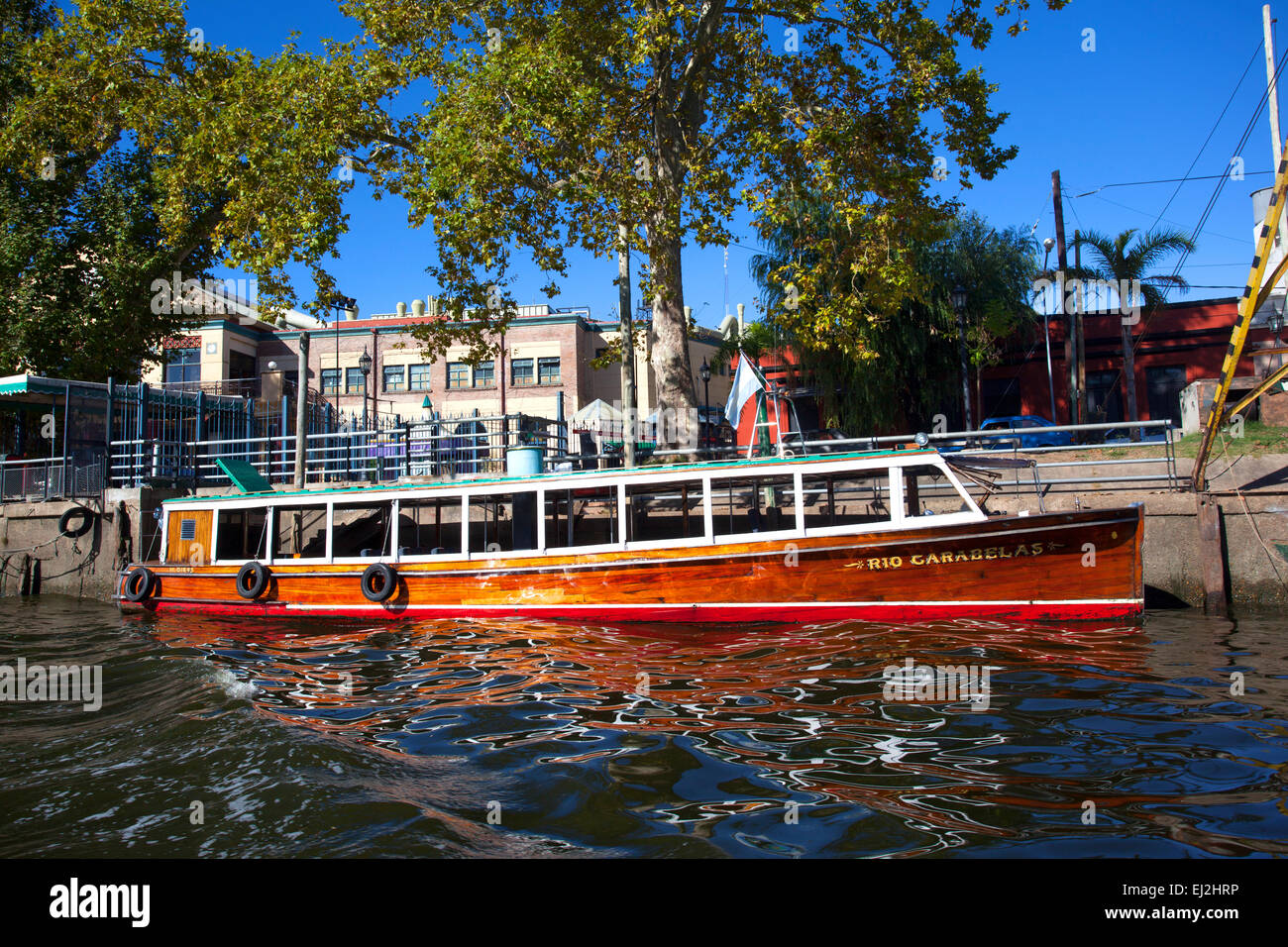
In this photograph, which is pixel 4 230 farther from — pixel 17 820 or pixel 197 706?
pixel 17 820

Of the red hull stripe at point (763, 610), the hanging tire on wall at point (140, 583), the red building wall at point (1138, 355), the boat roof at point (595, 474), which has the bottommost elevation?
the red hull stripe at point (763, 610)

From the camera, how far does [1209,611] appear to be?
1172cm

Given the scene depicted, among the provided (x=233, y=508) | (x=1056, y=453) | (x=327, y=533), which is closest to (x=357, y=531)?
(x=327, y=533)

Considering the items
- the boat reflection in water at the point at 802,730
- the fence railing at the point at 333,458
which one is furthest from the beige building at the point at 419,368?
the boat reflection in water at the point at 802,730

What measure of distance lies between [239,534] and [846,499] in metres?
11.1

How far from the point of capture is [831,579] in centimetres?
1102

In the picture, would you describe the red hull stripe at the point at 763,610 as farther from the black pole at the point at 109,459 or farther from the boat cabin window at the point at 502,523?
the black pole at the point at 109,459

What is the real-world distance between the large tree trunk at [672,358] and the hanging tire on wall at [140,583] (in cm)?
1023

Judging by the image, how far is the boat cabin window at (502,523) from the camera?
12711 millimetres

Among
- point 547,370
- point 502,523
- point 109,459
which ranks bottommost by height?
point 502,523


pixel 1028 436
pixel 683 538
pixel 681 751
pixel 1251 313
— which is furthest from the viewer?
pixel 1028 436

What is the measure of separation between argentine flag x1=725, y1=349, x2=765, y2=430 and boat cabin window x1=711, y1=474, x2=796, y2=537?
1.66m

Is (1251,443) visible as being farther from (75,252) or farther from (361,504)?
(75,252)

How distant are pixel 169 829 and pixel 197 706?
2.92 m
